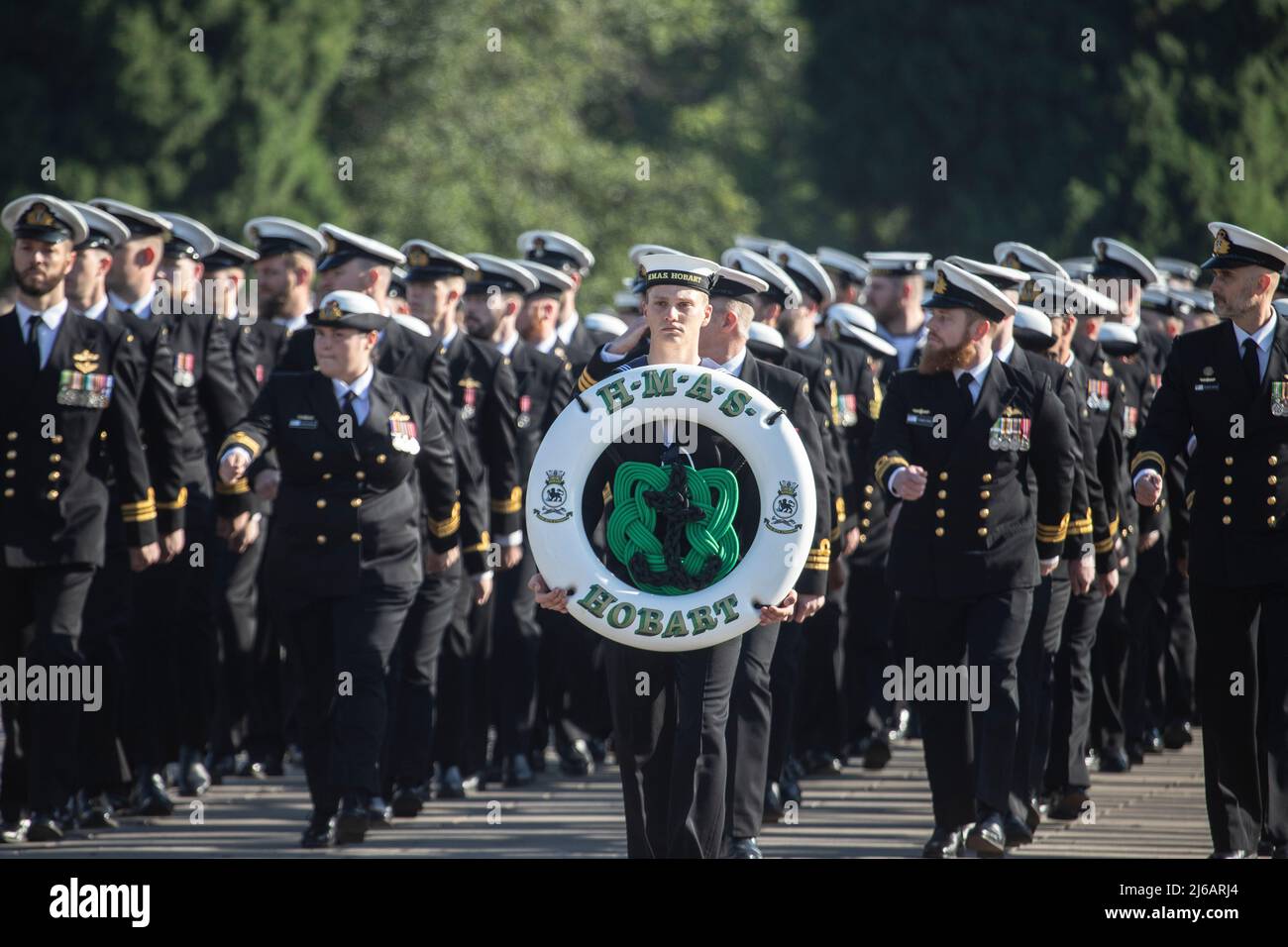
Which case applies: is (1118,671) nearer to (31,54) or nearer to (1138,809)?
(1138,809)

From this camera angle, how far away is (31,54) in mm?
34125

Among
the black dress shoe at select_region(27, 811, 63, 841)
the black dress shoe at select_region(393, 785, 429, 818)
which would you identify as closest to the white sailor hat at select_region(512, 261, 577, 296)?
the black dress shoe at select_region(393, 785, 429, 818)

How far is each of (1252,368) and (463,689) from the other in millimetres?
4535

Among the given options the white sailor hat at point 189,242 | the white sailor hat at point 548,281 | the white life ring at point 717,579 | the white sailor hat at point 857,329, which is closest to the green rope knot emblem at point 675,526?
the white life ring at point 717,579

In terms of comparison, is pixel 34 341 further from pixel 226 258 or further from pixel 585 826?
pixel 585 826

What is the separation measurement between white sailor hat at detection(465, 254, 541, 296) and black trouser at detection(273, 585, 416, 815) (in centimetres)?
284

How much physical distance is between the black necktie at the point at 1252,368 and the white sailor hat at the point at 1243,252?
0.33m

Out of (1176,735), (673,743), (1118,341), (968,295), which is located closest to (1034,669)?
(968,295)

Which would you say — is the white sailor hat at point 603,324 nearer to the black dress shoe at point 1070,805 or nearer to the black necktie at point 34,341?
the black dress shoe at point 1070,805

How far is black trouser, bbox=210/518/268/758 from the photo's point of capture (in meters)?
12.1

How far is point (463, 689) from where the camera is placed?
11.9m

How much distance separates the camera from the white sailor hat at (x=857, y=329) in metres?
13.6

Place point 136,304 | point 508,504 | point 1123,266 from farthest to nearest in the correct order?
point 1123,266, point 508,504, point 136,304

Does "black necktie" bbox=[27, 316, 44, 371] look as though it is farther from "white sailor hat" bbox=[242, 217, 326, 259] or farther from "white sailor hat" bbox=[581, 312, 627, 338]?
"white sailor hat" bbox=[581, 312, 627, 338]
